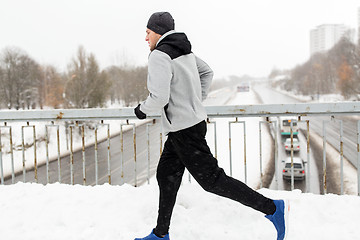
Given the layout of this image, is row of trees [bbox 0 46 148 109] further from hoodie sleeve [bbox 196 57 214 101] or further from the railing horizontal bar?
hoodie sleeve [bbox 196 57 214 101]

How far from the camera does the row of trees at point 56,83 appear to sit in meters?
34.3

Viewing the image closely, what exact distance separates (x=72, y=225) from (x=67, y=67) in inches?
1366

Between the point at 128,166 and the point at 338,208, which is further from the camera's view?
the point at 128,166

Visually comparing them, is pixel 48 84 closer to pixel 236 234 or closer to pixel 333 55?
pixel 236 234

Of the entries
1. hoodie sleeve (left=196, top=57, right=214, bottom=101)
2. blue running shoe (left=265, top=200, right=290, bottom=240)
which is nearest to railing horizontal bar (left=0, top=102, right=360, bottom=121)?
hoodie sleeve (left=196, top=57, right=214, bottom=101)

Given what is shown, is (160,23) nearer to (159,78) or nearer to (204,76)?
(159,78)

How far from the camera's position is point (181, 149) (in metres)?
2.30

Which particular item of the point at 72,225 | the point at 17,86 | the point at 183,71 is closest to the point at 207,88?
the point at 183,71

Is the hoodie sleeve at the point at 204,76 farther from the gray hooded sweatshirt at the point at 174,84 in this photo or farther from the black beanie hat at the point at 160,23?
the black beanie hat at the point at 160,23

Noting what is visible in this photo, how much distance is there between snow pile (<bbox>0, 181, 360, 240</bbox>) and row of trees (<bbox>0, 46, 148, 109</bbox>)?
2475cm

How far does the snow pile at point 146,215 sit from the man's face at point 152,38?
1.46 meters

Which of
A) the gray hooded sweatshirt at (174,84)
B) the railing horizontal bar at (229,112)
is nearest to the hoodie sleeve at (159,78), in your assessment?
the gray hooded sweatshirt at (174,84)

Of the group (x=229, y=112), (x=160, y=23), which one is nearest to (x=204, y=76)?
(x=160, y=23)

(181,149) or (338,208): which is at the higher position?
(181,149)
